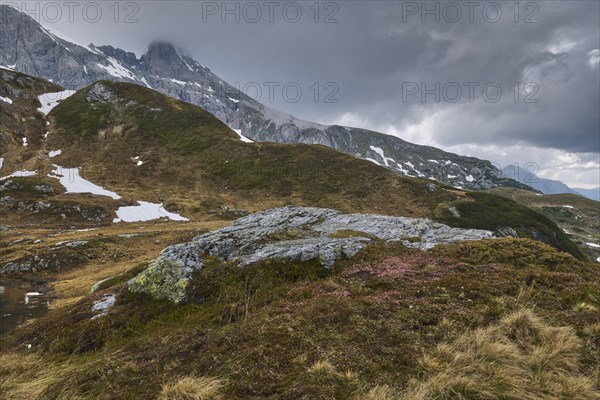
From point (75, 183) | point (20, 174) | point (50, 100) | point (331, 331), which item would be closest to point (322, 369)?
point (331, 331)

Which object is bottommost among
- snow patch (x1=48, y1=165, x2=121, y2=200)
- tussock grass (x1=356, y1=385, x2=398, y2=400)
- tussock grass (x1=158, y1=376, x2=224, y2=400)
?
tussock grass (x1=158, y1=376, x2=224, y2=400)

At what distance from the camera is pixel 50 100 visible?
136m

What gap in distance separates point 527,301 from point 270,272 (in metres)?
10.0

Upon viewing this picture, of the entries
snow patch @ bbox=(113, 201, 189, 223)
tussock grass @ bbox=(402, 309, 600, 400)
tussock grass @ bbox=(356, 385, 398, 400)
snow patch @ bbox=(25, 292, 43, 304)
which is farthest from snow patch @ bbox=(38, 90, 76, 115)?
tussock grass @ bbox=(402, 309, 600, 400)

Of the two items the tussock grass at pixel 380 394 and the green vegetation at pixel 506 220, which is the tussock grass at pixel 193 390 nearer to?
the tussock grass at pixel 380 394

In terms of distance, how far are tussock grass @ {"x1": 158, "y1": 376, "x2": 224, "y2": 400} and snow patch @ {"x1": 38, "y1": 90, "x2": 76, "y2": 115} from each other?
6233 inches

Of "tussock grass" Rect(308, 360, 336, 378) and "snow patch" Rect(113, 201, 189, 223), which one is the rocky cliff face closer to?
"tussock grass" Rect(308, 360, 336, 378)

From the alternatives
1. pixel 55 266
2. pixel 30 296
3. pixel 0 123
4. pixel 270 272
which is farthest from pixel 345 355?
pixel 0 123

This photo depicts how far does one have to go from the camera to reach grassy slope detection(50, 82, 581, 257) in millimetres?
84438

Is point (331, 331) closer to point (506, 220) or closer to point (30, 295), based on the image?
point (30, 295)

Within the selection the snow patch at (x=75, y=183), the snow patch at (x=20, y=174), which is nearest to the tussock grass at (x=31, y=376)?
the snow patch at (x=75, y=183)

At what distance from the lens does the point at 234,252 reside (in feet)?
54.0

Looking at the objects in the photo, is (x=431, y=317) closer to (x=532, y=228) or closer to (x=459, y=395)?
(x=459, y=395)

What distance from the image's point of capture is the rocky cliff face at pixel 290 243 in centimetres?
1442
